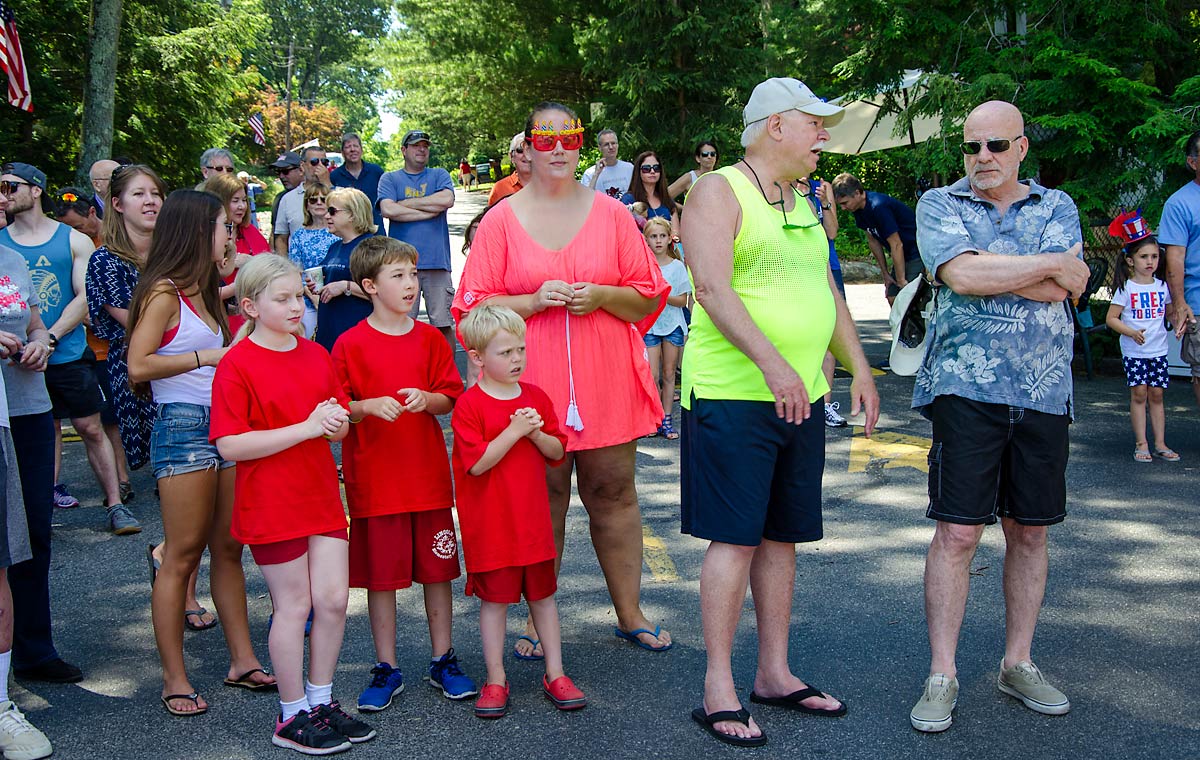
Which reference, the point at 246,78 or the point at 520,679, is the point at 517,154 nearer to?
the point at 520,679

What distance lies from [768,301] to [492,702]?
1736mm

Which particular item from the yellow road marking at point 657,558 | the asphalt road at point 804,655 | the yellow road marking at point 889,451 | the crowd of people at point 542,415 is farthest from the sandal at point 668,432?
the crowd of people at point 542,415

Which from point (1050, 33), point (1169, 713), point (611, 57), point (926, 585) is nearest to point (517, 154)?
point (926, 585)

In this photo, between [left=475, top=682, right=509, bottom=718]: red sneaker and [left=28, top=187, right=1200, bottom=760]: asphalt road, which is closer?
[left=28, top=187, right=1200, bottom=760]: asphalt road

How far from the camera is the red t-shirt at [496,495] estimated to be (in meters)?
3.94

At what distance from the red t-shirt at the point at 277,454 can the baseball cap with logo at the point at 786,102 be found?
5.88 feet

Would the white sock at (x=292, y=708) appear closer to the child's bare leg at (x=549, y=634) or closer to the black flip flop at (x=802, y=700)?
the child's bare leg at (x=549, y=634)

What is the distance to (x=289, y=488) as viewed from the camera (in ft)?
12.3

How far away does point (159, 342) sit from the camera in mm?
4023

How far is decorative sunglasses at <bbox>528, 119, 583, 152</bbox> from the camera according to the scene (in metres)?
4.27

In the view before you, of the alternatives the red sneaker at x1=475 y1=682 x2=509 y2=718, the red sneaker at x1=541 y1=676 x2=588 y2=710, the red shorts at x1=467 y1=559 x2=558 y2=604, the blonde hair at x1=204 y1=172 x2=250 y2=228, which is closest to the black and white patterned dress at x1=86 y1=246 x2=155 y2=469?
the blonde hair at x1=204 y1=172 x2=250 y2=228

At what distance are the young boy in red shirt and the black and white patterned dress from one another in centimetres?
94

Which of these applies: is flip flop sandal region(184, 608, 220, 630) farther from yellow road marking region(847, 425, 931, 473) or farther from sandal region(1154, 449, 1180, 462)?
sandal region(1154, 449, 1180, 462)

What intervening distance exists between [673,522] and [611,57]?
20.9 meters
